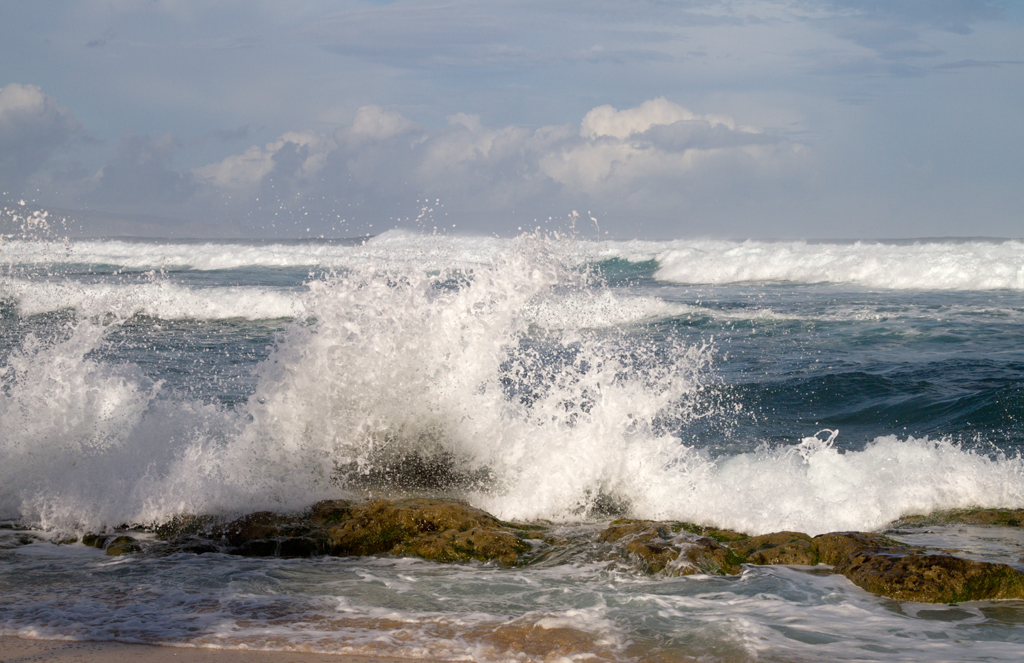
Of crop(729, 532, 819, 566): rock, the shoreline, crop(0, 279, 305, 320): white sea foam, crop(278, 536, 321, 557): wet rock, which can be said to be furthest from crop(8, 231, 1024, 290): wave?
the shoreline

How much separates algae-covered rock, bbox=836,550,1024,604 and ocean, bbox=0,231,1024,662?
89mm

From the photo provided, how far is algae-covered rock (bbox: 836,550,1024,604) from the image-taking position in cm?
368

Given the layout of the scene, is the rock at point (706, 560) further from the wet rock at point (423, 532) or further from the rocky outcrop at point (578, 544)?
the wet rock at point (423, 532)

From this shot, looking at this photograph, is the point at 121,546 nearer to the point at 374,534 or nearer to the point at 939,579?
the point at 374,534

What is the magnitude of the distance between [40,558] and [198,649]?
6.16 feet

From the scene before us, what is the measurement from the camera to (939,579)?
372cm

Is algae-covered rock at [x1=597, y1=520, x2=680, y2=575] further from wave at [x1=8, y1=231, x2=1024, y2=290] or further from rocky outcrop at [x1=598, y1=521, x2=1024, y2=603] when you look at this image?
wave at [x1=8, y1=231, x2=1024, y2=290]

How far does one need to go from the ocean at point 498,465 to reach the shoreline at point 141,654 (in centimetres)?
7

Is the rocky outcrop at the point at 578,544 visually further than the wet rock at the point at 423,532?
No

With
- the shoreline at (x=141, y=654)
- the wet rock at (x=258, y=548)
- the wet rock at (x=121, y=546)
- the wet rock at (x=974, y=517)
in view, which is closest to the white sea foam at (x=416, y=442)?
the wet rock at (x=974, y=517)

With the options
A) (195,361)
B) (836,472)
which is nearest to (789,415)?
(836,472)

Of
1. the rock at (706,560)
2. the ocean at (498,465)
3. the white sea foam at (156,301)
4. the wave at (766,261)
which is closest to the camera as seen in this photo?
the ocean at (498,465)

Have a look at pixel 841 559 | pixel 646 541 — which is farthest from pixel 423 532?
pixel 841 559

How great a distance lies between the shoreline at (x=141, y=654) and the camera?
305cm
